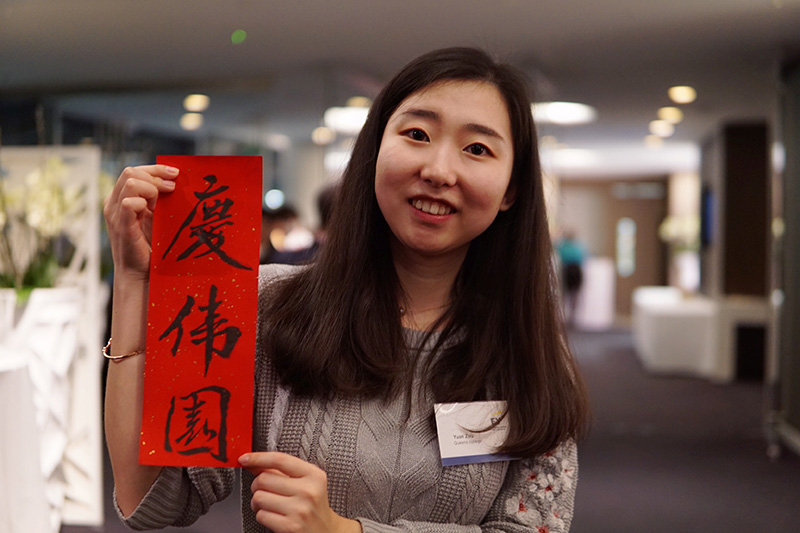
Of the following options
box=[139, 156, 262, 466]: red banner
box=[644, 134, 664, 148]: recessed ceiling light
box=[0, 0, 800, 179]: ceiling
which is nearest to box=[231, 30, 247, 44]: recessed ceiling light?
box=[0, 0, 800, 179]: ceiling

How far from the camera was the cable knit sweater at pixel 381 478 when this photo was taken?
1057 millimetres

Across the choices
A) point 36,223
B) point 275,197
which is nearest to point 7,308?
point 36,223

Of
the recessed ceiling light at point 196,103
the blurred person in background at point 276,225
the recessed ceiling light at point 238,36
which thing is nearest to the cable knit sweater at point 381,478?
the blurred person in background at point 276,225

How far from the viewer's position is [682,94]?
7.24 meters

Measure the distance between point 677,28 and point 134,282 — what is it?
16.2ft

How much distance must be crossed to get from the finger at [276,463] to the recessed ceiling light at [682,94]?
674 centimetres

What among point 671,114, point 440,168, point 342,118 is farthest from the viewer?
point 671,114

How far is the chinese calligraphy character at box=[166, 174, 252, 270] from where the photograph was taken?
36.9 inches

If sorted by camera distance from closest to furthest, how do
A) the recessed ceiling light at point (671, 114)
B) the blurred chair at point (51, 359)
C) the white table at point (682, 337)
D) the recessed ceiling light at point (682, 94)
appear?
the blurred chair at point (51, 359) → the recessed ceiling light at point (682, 94) → the recessed ceiling light at point (671, 114) → the white table at point (682, 337)

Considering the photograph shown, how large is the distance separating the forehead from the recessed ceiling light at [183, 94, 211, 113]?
568 centimetres

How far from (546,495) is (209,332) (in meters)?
0.54

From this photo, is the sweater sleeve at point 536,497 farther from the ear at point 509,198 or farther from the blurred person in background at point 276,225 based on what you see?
the blurred person in background at point 276,225

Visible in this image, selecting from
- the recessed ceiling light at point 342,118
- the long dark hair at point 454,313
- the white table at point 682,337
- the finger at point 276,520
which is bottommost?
the white table at point 682,337

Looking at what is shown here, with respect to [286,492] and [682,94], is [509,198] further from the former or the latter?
[682,94]
